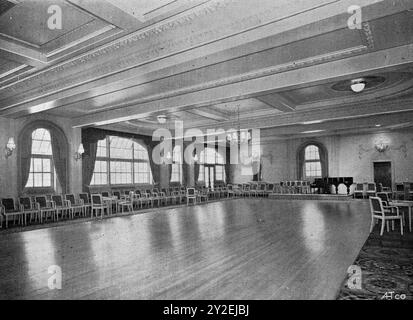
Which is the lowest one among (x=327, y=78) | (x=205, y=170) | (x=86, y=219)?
(x=86, y=219)

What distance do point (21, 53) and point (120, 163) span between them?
8.17 m

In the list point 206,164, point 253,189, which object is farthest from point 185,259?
point 206,164

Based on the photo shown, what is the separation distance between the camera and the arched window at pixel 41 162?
979 cm

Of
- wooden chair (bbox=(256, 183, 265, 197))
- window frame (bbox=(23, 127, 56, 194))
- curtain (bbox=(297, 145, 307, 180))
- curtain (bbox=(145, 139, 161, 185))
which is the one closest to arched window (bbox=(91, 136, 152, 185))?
curtain (bbox=(145, 139, 161, 185))

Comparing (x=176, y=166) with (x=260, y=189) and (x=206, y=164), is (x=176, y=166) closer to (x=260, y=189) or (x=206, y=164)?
(x=206, y=164)

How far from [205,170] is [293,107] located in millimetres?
9116

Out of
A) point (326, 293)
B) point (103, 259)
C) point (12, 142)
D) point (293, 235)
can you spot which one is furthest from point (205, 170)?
point (326, 293)

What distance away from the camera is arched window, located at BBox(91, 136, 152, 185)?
12.1 m

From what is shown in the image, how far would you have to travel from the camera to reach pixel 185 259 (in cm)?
435

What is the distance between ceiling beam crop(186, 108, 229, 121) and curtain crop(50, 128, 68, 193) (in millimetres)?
4447

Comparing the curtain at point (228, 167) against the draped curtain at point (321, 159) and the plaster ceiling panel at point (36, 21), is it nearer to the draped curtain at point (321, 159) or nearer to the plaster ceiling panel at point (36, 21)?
the draped curtain at point (321, 159)

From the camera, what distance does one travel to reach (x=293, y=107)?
382 inches

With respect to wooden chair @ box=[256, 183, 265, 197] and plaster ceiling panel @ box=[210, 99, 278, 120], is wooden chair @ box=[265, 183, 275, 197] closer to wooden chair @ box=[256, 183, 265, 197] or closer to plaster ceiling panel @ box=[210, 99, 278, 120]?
wooden chair @ box=[256, 183, 265, 197]
